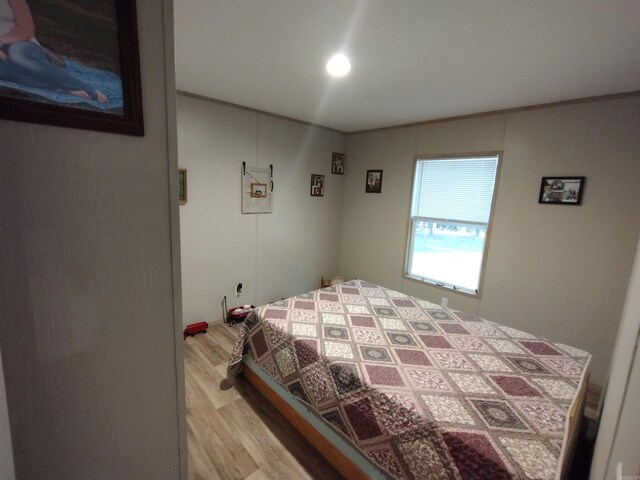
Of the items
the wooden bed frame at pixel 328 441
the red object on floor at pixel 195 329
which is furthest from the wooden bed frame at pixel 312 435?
the red object on floor at pixel 195 329

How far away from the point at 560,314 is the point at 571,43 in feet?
7.22

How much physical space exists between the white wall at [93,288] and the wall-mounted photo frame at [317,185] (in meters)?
3.26

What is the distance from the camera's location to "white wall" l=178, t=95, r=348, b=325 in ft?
9.36

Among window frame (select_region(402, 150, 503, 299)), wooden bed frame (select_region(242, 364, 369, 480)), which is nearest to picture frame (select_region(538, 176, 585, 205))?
window frame (select_region(402, 150, 503, 299))

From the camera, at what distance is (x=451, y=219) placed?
319 cm

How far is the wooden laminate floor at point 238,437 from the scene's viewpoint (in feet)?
5.09

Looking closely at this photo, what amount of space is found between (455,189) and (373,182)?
1145 mm

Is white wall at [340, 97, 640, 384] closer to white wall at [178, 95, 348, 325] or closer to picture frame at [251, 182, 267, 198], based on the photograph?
white wall at [178, 95, 348, 325]

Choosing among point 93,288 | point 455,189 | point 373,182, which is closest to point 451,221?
point 455,189

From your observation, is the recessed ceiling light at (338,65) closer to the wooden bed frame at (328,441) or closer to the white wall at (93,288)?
the white wall at (93,288)

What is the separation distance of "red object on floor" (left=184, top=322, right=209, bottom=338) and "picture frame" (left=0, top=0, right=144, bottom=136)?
274cm

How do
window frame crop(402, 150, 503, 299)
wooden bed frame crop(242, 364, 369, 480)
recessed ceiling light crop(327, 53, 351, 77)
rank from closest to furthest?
wooden bed frame crop(242, 364, 369, 480) → recessed ceiling light crop(327, 53, 351, 77) → window frame crop(402, 150, 503, 299)

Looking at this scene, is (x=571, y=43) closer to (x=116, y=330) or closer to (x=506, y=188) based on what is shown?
(x=506, y=188)

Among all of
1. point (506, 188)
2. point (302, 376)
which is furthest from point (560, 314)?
point (302, 376)
